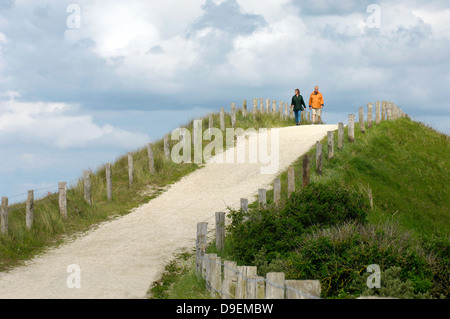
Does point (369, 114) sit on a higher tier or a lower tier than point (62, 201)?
higher

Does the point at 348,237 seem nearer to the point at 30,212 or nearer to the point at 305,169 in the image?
the point at 305,169

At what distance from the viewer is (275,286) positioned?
6.39 metres

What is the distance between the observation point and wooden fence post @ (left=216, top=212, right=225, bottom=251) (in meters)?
13.1

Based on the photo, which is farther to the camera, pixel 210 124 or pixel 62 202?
pixel 210 124

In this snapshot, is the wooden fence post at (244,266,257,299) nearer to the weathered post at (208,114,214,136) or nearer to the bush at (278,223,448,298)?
the bush at (278,223,448,298)

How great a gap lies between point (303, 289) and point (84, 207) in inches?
531

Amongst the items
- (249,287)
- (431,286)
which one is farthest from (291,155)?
(249,287)

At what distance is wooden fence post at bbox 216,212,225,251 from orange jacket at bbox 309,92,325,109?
20732mm

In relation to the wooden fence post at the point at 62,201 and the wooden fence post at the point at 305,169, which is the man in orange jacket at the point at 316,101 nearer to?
the wooden fence post at the point at 305,169

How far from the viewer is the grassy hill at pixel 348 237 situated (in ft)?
28.6

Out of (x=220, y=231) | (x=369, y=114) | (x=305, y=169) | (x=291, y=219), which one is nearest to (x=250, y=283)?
(x=291, y=219)

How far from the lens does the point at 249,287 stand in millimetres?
7164

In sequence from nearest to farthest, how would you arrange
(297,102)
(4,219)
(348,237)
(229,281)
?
1. (229,281)
2. (348,237)
3. (4,219)
4. (297,102)

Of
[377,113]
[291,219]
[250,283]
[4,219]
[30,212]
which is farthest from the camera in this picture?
[377,113]
